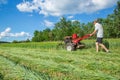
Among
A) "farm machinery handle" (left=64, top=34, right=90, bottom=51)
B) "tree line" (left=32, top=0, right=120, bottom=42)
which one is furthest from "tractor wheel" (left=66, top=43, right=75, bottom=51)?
"tree line" (left=32, top=0, right=120, bottom=42)

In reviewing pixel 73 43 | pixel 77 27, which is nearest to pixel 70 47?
pixel 73 43

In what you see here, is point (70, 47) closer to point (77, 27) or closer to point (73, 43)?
point (73, 43)

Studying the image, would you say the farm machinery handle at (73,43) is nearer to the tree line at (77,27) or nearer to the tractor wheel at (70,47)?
the tractor wheel at (70,47)

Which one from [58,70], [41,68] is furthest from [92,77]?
[41,68]

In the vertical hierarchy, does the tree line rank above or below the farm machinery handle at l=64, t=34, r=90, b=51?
above

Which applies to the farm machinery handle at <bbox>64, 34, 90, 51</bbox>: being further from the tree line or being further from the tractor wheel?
the tree line

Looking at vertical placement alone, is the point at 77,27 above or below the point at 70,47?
above

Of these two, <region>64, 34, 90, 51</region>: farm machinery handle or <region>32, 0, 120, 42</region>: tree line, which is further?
<region>32, 0, 120, 42</region>: tree line

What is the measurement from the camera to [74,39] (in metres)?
14.6

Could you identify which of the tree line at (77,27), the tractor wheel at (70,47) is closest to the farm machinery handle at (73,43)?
the tractor wheel at (70,47)

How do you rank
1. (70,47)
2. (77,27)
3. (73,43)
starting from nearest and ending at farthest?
1. (70,47)
2. (73,43)
3. (77,27)

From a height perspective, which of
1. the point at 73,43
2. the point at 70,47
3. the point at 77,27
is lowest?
the point at 70,47

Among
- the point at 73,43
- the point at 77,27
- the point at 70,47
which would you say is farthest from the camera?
the point at 77,27

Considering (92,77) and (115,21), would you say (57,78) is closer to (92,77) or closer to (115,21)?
(92,77)
